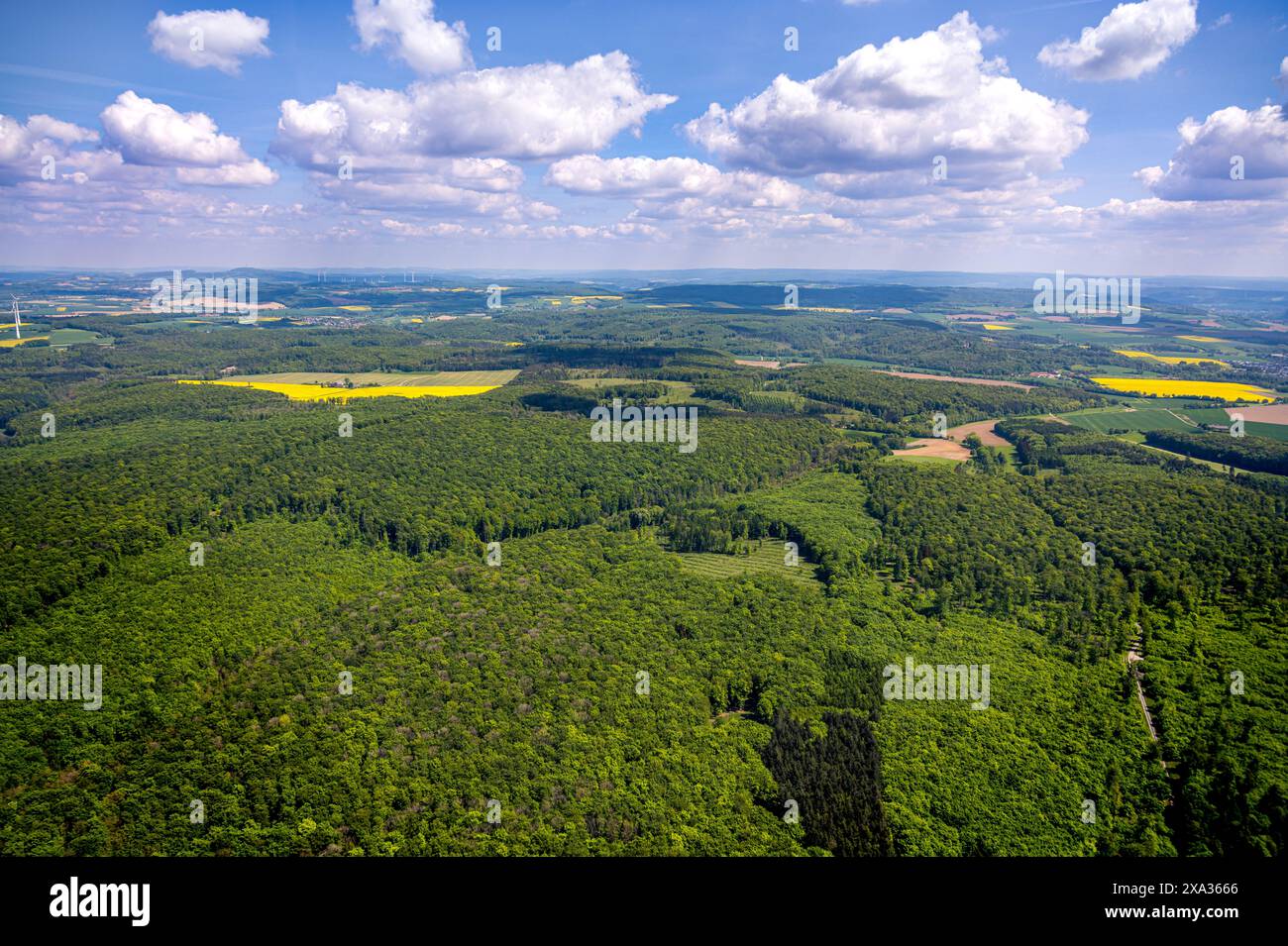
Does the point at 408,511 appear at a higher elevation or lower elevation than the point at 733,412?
lower

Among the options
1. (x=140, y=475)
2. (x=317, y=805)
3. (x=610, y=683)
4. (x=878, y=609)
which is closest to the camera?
(x=317, y=805)

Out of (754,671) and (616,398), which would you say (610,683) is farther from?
(616,398)

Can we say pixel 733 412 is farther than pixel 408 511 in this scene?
Yes

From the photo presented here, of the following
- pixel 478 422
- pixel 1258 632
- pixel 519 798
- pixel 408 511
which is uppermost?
pixel 478 422

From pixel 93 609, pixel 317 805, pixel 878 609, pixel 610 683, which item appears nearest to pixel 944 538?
pixel 878 609

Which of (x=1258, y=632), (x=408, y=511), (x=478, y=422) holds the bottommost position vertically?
(x=1258, y=632)

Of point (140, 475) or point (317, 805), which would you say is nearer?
point (317, 805)

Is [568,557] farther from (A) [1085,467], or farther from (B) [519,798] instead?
(A) [1085,467]

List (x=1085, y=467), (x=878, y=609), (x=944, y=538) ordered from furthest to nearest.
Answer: (x=1085, y=467) → (x=944, y=538) → (x=878, y=609)

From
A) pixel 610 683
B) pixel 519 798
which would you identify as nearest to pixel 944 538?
pixel 610 683
